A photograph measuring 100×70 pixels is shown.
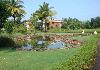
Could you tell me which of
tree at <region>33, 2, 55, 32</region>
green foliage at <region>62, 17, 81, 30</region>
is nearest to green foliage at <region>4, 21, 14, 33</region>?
tree at <region>33, 2, 55, 32</region>

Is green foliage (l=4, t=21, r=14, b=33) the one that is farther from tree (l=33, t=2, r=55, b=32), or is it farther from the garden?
tree (l=33, t=2, r=55, b=32)

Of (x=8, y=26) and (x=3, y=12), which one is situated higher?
(x=3, y=12)

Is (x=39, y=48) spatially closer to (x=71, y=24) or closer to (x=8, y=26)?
(x=8, y=26)

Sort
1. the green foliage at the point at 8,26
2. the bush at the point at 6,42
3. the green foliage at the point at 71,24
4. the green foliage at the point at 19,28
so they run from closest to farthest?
the green foliage at the point at 8,26
the green foliage at the point at 19,28
the bush at the point at 6,42
the green foliage at the point at 71,24

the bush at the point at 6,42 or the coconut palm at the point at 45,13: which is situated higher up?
the coconut palm at the point at 45,13

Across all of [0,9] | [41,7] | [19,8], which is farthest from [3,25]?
[41,7]

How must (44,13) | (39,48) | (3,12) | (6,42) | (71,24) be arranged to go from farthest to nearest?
(71,24) → (44,13) → (6,42) → (3,12) → (39,48)

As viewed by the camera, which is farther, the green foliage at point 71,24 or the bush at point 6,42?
the green foliage at point 71,24

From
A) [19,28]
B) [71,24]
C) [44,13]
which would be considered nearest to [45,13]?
[44,13]

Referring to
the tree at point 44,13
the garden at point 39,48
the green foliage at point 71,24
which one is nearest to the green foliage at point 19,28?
the garden at point 39,48

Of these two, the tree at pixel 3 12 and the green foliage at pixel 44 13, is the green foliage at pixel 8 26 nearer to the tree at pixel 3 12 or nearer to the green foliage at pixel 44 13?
the tree at pixel 3 12

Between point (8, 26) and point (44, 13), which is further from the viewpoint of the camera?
point (44, 13)

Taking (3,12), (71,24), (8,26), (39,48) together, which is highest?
(3,12)

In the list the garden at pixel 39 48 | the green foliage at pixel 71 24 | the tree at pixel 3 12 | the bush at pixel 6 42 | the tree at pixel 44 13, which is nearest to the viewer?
the garden at pixel 39 48
